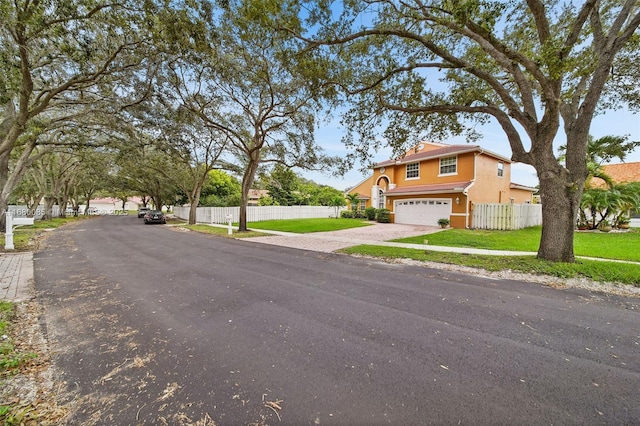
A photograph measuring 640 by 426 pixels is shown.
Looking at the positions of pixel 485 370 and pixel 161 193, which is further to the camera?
pixel 161 193

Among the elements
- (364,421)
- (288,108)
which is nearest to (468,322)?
(364,421)

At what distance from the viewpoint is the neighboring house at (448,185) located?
657 inches

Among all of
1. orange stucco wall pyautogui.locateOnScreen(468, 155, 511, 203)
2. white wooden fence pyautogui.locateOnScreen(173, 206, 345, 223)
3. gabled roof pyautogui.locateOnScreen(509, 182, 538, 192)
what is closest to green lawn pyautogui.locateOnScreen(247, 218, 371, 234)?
white wooden fence pyautogui.locateOnScreen(173, 206, 345, 223)

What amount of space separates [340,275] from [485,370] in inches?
150

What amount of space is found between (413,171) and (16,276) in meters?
21.7

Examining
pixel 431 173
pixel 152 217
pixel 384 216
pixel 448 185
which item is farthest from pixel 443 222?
pixel 152 217

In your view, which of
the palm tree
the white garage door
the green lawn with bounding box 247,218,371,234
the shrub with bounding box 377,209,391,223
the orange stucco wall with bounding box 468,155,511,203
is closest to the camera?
the orange stucco wall with bounding box 468,155,511,203

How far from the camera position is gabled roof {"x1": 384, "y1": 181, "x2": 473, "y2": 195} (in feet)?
53.8

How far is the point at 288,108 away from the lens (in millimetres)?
13484

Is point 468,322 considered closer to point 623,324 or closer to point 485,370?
point 485,370

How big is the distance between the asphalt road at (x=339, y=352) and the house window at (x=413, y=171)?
53.2 ft

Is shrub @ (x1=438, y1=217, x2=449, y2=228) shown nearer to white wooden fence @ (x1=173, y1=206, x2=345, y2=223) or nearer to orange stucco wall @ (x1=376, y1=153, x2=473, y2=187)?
orange stucco wall @ (x1=376, y1=153, x2=473, y2=187)

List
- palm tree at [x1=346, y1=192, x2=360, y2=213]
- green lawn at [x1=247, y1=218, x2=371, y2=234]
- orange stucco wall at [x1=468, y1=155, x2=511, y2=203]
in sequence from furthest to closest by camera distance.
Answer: palm tree at [x1=346, y1=192, x2=360, y2=213]
green lawn at [x1=247, y1=218, x2=371, y2=234]
orange stucco wall at [x1=468, y1=155, x2=511, y2=203]

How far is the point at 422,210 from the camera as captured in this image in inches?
750
